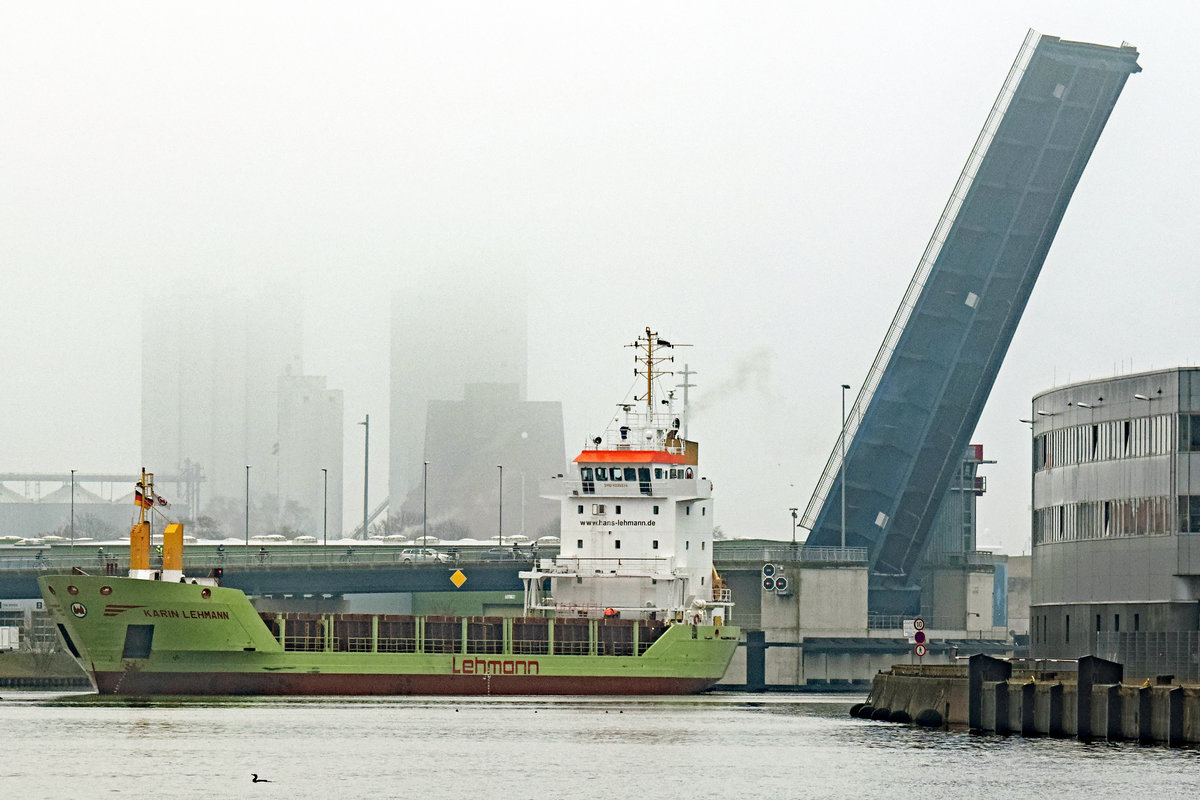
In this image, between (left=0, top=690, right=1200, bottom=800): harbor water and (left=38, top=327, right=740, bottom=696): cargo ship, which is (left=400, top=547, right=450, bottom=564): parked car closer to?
(left=38, top=327, right=740, bottom=696): cargo ship

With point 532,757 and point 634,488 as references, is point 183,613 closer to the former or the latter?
point 634,488

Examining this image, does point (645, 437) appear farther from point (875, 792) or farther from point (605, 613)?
point (875, 792)

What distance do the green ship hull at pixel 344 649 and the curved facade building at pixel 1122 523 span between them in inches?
467

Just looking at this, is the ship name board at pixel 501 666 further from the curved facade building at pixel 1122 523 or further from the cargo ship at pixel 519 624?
the curved facade building at pixel 1122 523

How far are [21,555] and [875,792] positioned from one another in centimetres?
5175

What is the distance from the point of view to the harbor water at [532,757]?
98.0 ft

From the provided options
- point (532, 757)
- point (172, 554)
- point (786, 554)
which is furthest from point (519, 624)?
point (532, 757)

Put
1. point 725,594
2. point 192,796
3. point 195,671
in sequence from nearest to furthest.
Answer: point 192,796, point 195,671, point 725,594

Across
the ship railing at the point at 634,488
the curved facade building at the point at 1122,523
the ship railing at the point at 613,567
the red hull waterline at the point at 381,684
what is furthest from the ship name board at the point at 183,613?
the curved facade building at the point at 1122,523

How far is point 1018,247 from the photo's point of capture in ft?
186

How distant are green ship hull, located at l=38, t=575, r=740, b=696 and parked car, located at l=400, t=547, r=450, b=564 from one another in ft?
42.1

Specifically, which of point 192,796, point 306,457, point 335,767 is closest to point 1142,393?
point 335,767

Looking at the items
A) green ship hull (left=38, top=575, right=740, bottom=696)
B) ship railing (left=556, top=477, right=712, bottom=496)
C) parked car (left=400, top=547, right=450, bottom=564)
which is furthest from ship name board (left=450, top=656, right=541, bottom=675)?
parked car (left=400, top=547, right=450, bottom=564)

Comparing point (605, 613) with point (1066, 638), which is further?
point (605, 613)
